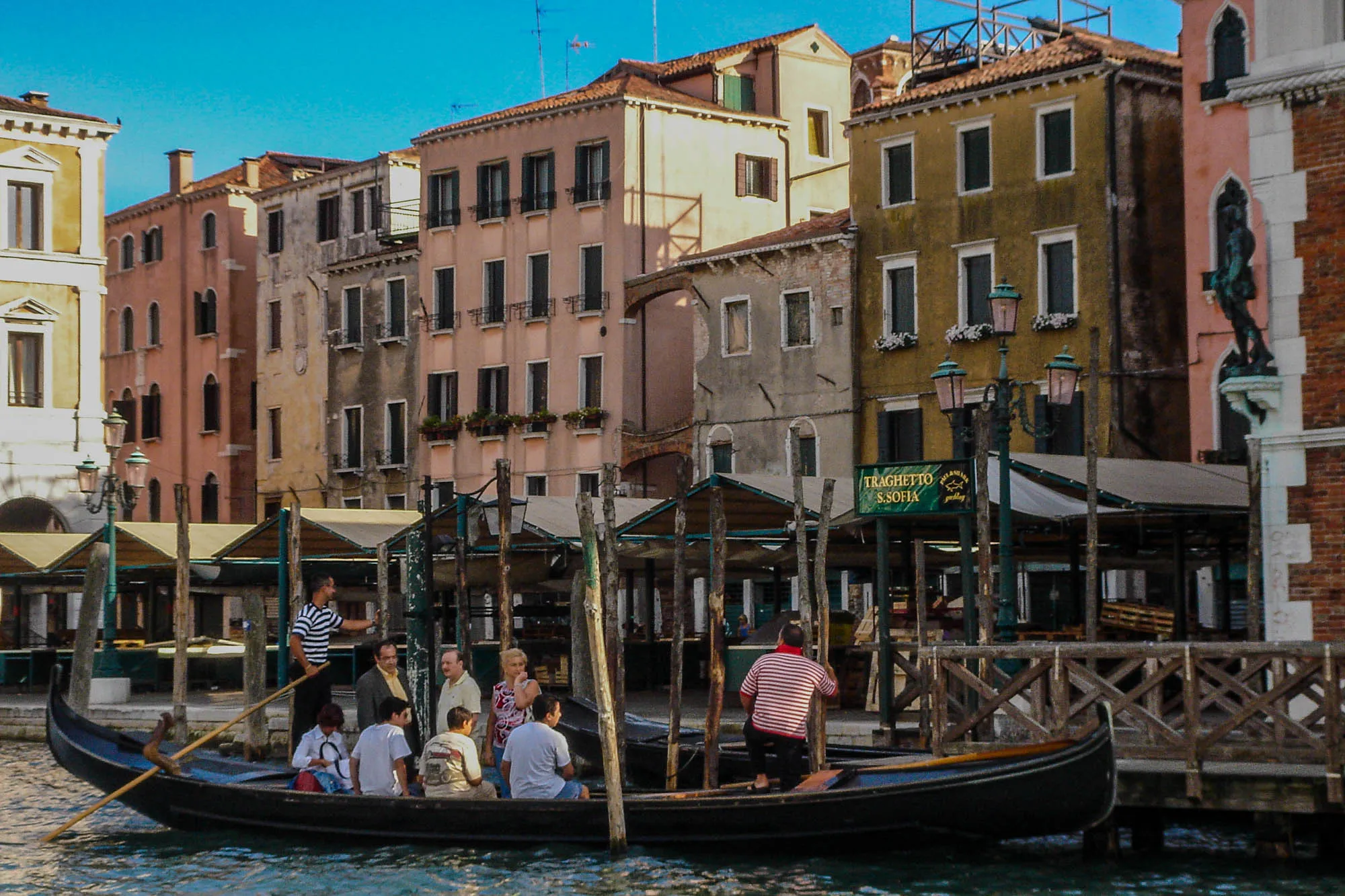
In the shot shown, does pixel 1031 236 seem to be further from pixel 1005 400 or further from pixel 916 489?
pixel 916 489

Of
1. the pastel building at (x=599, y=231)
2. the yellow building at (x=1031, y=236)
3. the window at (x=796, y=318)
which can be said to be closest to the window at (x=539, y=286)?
the pastel building at (x=599, y=231)

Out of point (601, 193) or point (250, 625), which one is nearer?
point (250, 625)

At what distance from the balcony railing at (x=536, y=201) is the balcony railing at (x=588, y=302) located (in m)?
1.80

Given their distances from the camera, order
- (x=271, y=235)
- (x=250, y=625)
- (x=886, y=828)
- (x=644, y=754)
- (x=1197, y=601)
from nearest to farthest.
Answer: (x=886, y=828), (x=644, y=754), (x=250, y=625), (x=1197, y=601), (x=271, y=235)

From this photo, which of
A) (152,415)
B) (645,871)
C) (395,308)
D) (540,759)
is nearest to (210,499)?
(152,415)

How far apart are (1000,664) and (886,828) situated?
13.1ft

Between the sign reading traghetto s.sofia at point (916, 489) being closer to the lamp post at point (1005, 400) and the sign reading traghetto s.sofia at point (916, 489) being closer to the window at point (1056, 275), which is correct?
the lamp post at point (1005, 400)

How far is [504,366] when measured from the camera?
131ft

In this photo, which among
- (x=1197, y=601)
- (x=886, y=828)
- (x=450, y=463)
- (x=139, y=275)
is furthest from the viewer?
(x=139, y=275)

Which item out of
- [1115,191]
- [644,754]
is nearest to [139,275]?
[1115,191]

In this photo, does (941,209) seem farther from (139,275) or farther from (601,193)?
(139,275)

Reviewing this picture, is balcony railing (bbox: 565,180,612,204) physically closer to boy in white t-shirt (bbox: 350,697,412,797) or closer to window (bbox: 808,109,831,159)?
window (bbox: 808,109,831,159)

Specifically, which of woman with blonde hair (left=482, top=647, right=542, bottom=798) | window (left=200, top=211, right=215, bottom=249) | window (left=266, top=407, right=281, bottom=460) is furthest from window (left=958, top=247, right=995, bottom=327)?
window (left=200, top=211, right=215, bottom=249)

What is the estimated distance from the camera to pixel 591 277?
38.5 meters
